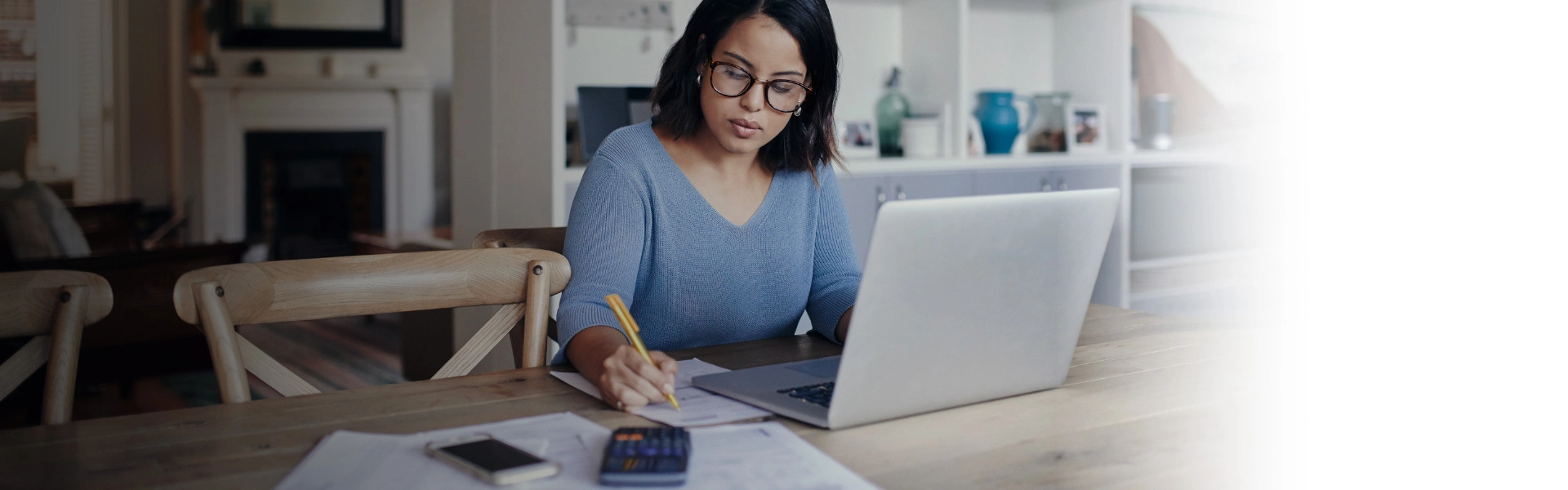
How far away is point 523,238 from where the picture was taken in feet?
5.04

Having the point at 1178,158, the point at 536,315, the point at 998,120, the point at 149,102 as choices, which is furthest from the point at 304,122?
the point at 536,315

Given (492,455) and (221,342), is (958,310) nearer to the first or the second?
(492,455)

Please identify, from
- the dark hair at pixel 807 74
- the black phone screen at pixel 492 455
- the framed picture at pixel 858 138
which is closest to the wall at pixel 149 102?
the framed picture at pixel 858 138

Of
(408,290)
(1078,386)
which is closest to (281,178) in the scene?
(408,290)

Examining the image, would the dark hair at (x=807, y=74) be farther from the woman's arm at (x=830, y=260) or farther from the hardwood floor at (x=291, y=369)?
the hardwood floor at (x=291, y=369)

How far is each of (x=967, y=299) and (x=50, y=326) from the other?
81cm

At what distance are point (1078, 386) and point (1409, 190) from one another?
10.6 ft

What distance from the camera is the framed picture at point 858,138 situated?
11.0 ft

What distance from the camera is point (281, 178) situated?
6.41 metres

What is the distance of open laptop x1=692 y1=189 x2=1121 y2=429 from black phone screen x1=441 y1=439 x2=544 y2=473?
0.23 m

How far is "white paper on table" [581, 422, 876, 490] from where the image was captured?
0.72 meters

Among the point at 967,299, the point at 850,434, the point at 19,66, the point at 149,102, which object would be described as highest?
the point at 19,66

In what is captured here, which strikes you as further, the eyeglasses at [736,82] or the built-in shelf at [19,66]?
the built-in shelf at [19,66]

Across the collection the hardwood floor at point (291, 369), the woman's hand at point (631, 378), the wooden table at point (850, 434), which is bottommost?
the hardwood floor at point (291, 369)
